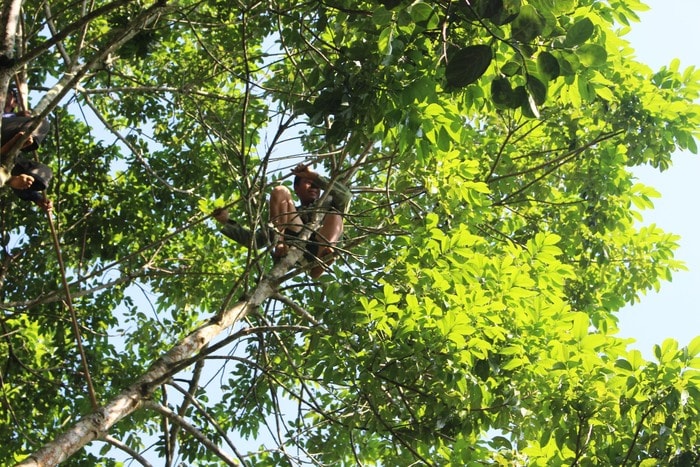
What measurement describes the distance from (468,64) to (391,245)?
101 inches

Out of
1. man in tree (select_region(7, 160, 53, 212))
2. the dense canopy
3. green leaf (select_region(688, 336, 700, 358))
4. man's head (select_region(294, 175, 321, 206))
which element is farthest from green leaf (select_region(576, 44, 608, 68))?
man's head (select_region(294, 175, 321, 206))

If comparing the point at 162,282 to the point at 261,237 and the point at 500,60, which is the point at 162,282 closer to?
the point at 261,237

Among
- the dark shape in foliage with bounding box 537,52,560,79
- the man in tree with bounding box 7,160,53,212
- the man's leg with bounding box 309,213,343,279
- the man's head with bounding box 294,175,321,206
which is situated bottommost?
the dark shape in foliage with bounding box 537,52,560,79

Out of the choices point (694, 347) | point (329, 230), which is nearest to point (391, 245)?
point (329, 230)

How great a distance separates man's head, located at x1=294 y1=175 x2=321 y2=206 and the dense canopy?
0.41m

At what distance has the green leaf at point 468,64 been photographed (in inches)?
97.2

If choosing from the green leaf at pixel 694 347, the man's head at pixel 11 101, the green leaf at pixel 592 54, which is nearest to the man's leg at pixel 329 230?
the man's head at pixel 11 101

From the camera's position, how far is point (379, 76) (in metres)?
Answer: 3.33

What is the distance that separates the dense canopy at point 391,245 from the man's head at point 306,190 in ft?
1.33

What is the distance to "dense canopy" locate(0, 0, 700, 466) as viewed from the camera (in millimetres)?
3422

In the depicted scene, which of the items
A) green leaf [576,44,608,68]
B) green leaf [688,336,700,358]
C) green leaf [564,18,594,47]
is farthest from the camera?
green leaf [688,336,700,358]

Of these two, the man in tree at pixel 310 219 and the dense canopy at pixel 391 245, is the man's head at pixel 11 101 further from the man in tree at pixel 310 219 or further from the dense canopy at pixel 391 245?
the man in tree at pixel 310 219

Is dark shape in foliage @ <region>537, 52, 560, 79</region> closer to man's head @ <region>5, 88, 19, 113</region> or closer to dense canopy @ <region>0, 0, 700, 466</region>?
dense canopy @ <region>0, 0, 700, 466</region>

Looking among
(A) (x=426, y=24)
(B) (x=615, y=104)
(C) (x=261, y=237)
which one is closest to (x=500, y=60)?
(A) (x=426, y=24)
